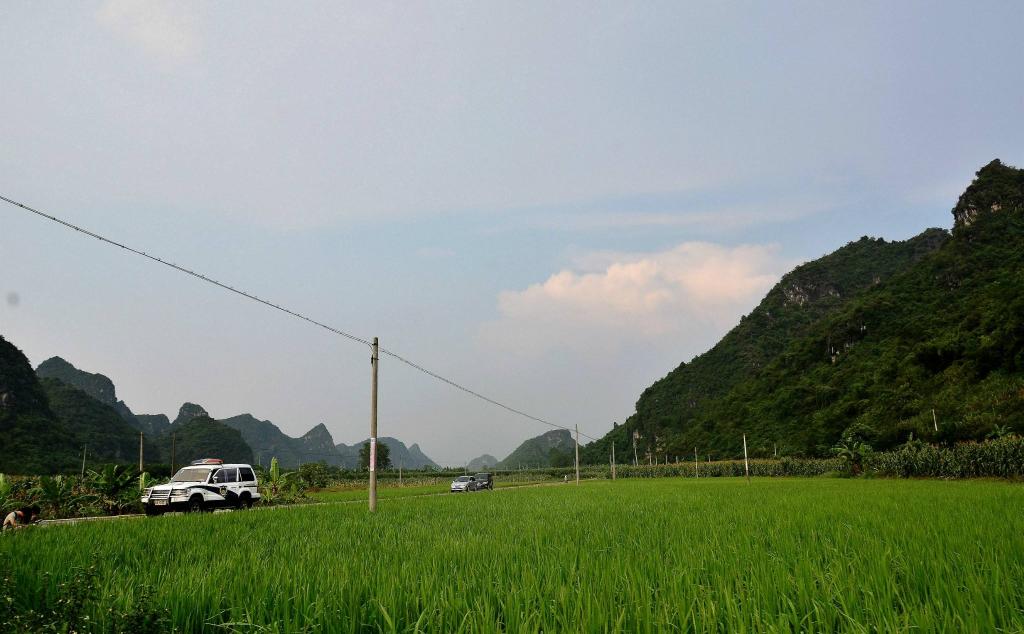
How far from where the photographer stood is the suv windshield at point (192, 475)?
20500 mm

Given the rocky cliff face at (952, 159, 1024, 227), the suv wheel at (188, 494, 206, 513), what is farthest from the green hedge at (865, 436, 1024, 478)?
the rocky cliff face at (952, 159, 1024, 227)

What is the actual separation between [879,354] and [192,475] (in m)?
86.6

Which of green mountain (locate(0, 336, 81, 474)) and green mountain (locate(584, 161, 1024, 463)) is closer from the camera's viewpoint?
green mountain (locate(584, 161, 1024, 463))

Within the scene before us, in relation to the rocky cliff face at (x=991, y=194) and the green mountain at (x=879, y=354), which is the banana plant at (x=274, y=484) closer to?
the green mountain at (x=879, y=354)

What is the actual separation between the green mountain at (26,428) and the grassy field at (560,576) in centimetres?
7399

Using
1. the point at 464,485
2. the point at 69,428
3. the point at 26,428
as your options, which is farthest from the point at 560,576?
the point at 69,428

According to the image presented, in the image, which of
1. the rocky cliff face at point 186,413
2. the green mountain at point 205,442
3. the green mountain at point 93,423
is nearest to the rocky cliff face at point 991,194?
the green mountain at point 93,423

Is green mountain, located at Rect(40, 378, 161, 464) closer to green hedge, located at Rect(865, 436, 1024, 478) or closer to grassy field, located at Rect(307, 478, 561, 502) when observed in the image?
grassy field, located at Rect(307, 478, 561, 502)

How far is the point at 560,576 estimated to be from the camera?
5.06 m

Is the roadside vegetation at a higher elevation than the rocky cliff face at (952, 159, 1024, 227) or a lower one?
lower

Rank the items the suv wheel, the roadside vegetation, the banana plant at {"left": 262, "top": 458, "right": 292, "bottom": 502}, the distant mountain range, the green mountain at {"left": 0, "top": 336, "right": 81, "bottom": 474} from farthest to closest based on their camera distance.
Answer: the distant mountain range < the green mountain at {"left": 0, "top": 336, "right": 81, "bottom": 474} < the banana plant at {"left": 262, "top": 458, "right": 292, "bottom": 502} < the roadside vegetation < the suv wheel

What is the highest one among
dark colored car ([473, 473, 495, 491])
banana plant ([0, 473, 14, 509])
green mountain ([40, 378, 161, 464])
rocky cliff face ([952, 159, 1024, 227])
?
rocky cliff face ([952, 159, 1024, 227])

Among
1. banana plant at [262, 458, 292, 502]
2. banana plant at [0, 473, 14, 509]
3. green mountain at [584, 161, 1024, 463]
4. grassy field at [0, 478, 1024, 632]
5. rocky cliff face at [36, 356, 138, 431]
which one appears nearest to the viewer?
A: grassy field at [0, 478, 1024, 632]

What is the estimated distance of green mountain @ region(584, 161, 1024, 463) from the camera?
55219 mm
